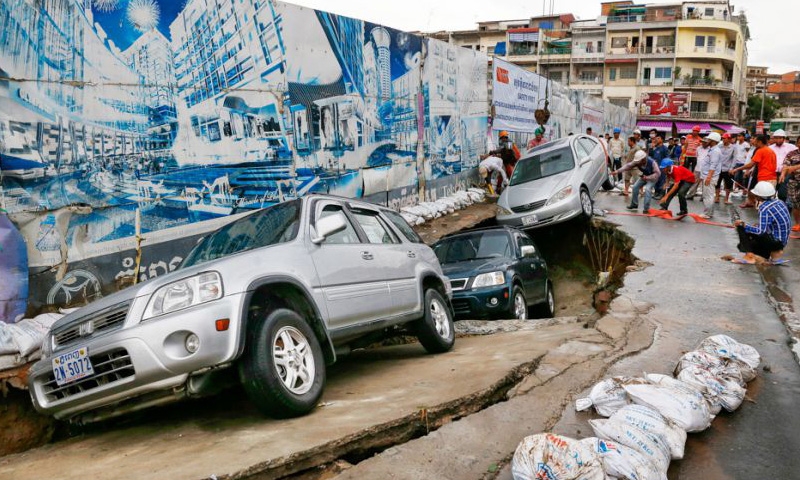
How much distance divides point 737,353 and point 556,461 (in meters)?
3.04

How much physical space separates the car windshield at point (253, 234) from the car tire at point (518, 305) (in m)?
4.69

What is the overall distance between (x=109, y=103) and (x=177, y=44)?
4.28 feet

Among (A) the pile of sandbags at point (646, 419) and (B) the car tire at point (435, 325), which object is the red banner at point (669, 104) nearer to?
(B) the car tire at point (435, 325)

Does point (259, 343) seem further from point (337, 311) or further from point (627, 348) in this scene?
point (627, 348)

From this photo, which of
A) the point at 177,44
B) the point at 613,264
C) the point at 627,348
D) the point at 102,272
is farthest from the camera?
the point at 613,264

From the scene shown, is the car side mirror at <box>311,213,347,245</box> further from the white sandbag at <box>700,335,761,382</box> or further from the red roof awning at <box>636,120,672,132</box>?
the red roof awning at <box>636,120,672,132</box>

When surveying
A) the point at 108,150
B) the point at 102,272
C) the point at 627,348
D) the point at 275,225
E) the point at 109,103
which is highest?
the point at 109,103

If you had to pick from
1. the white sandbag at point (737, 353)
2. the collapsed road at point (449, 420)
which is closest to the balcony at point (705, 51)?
the collapsed road at point (449, 420)

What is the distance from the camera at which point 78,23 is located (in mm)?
6672

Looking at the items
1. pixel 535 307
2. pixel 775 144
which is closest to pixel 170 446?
pixel 535 307

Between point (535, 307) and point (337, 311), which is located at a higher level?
point (337, 311)

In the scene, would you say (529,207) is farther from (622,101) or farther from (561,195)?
(622,101)

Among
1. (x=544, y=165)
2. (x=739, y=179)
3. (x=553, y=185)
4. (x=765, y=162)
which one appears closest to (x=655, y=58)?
(x=739, y=179)

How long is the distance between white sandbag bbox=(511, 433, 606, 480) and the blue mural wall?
5.05 m
